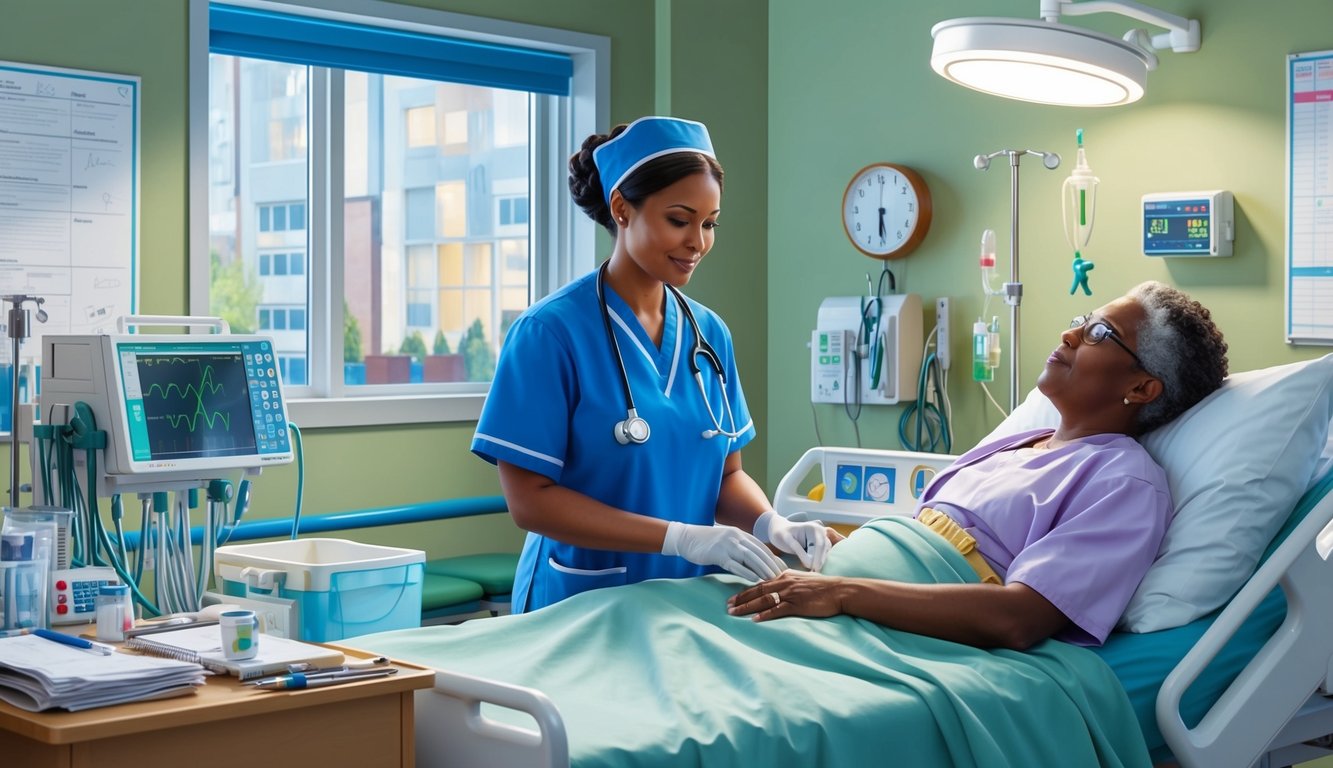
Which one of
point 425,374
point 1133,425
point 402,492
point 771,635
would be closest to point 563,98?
point 425,374

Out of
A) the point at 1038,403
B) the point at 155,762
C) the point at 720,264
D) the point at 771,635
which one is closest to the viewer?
the point at 155,762

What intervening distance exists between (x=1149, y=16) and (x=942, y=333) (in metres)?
0.96

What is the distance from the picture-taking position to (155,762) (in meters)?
1.28

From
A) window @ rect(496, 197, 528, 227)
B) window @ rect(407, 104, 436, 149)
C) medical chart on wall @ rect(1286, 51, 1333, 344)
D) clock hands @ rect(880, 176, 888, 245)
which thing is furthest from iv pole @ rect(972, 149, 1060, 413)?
window @ rect(407, 104, 436, 149)

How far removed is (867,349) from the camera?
3629 millimetres

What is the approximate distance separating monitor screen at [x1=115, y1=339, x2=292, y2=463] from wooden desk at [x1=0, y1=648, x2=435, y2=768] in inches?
25.5

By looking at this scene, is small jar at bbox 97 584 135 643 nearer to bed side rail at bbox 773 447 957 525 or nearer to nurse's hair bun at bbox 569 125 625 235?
nurse's hair bun at bbox 569 125 625 235

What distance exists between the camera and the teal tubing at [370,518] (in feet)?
11.1

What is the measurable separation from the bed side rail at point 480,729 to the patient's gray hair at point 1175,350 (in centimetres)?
122

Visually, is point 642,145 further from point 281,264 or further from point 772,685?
point 281,264

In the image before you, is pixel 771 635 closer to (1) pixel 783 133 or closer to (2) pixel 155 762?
(2) pixel 155 762

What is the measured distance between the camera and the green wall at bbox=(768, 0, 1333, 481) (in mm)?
2943

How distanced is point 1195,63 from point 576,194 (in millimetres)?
1583

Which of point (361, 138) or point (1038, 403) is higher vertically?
point (361, 138)
